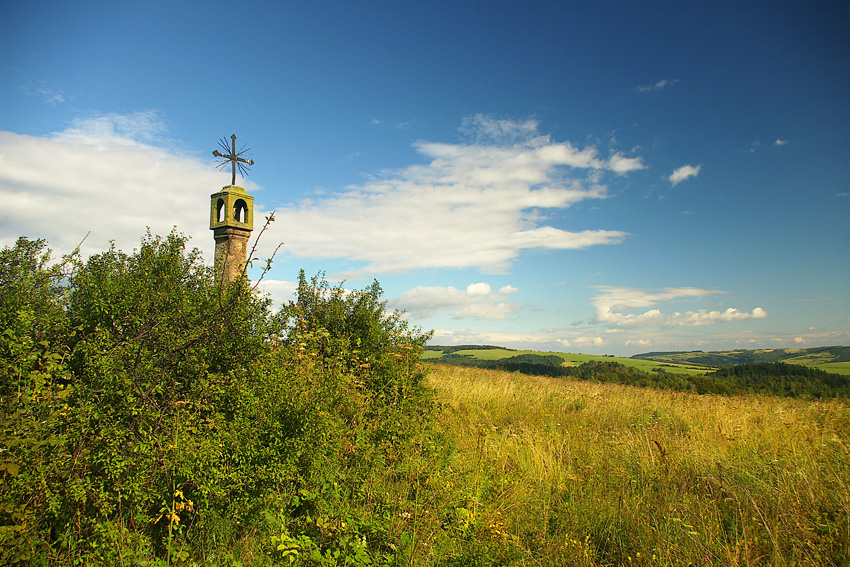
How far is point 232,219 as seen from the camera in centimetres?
978

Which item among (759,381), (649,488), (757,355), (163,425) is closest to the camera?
(163,425)

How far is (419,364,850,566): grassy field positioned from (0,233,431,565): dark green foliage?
1.18 meters

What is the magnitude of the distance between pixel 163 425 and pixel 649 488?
18.5 feet

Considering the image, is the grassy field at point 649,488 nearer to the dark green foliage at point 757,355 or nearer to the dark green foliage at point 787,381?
the dark green foliage at point 787,381

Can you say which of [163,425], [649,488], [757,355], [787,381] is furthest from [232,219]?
[757,355]

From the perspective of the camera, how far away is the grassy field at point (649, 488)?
3.76 meters

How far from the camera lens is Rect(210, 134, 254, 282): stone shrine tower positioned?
379 inches

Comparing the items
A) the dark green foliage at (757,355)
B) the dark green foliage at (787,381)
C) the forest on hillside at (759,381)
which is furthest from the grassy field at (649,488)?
the dark green foliage at (757,355)

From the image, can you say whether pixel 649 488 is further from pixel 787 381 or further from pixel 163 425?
pixel 787 381

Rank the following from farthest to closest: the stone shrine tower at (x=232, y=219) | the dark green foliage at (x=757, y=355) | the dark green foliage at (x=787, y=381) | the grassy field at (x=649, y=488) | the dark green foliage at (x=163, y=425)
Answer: the dark green foliage at (x=757, y=355)
the dark green foliage at (x=787, y=381)
the stone shrine tower at (x=232, y=219)
the grassy field at (x=649, y=488)
the dark green foliage at (x=163, y=425)

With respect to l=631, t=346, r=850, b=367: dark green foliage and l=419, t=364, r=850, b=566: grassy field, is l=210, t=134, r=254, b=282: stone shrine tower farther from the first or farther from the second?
l=631, t=346, r=850, b=367: dark green foliage

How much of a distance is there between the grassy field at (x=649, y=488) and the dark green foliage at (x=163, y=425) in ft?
3.86

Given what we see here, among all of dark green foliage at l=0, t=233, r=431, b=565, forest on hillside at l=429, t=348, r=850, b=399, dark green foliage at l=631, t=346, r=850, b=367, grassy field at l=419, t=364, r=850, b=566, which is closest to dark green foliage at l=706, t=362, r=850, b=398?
forest on hillside at l=429, t=348, r=850, b=399

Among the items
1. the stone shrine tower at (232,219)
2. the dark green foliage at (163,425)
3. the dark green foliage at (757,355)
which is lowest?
the dark green foliage at (757,355)
